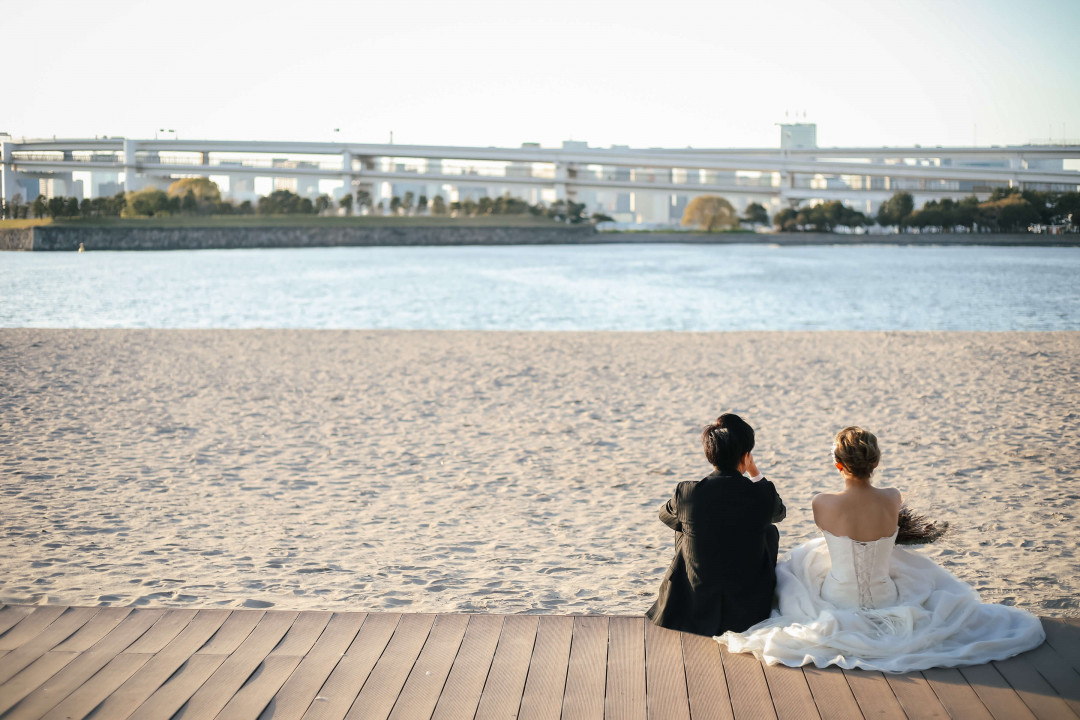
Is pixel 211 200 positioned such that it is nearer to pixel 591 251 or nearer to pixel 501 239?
pixel 501 239

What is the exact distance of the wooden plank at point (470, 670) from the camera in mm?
2773

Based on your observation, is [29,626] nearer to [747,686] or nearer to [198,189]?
[747,686]

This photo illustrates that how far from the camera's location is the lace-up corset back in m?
3.19

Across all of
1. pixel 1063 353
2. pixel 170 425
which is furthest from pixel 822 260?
pixel 170 425

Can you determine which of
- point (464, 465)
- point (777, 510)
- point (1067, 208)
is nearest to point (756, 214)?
point (1067, 208)

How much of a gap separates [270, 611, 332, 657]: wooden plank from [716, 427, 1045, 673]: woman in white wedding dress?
4.59 feet

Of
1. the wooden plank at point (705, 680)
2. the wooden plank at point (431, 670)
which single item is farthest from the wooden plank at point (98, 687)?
the wooden plank at point (705, 680)

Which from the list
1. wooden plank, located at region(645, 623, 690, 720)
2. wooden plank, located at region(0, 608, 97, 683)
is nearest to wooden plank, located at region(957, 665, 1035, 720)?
wooden plank, located at region(645, 623, 690, 720)

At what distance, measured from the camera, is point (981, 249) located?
50.3 metres

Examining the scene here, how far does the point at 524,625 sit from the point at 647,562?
1428mm

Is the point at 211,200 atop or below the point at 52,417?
atop

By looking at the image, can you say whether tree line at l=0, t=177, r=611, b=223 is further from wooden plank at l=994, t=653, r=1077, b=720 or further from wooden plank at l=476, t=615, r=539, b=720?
wooden plank at l=994, t=653, r=1077, b=720

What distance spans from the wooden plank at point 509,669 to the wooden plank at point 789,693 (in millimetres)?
756

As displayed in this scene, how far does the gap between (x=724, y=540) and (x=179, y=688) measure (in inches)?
70.3
